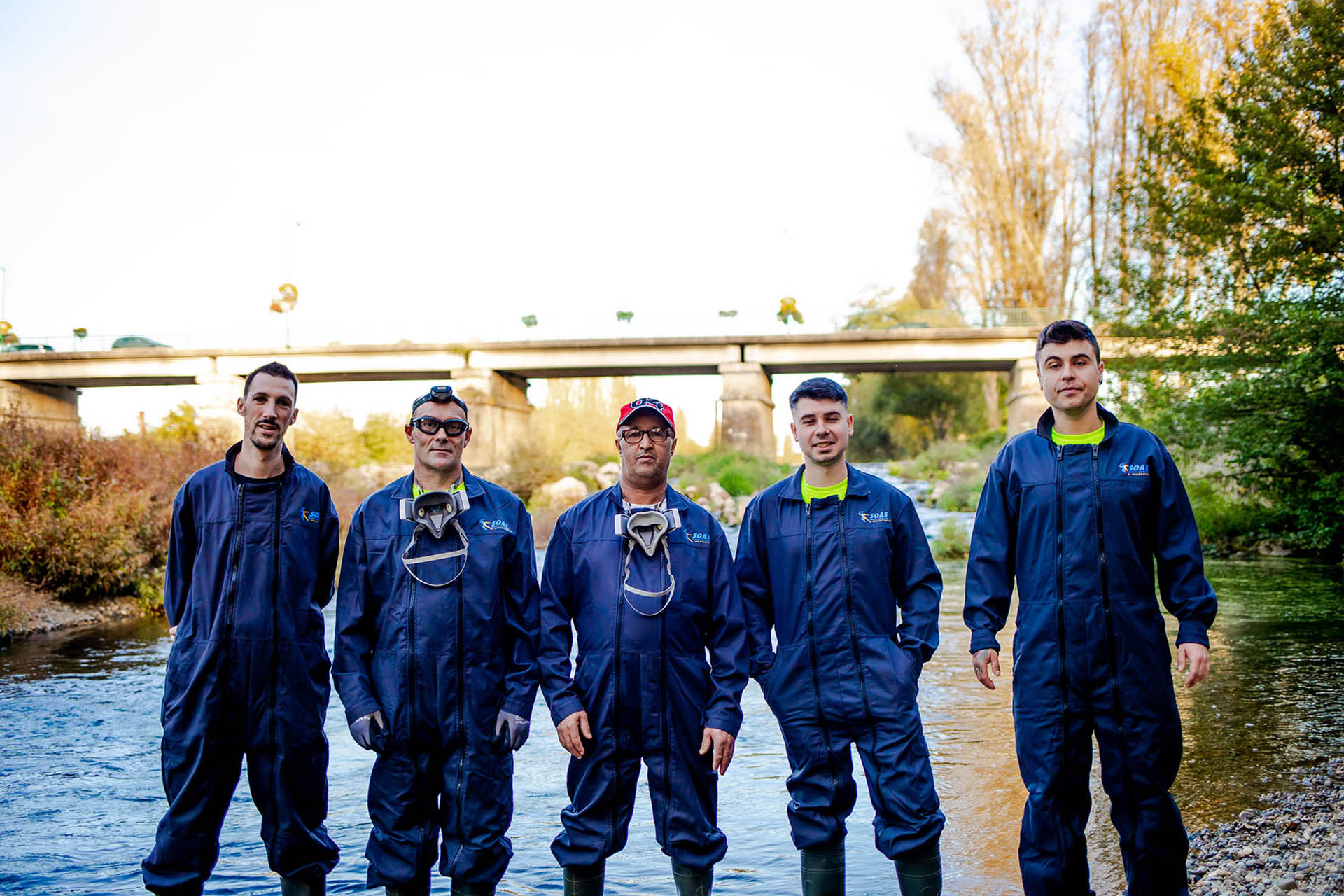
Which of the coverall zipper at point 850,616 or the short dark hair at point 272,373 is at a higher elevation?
the short dark hair at point 272,373

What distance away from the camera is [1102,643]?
368 centimetres

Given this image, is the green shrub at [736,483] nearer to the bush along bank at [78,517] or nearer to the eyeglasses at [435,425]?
the bush along bank at [78,517]

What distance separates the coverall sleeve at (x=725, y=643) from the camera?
3770 millimetres

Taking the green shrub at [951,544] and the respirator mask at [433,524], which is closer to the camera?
the respirator mask at [433,524]

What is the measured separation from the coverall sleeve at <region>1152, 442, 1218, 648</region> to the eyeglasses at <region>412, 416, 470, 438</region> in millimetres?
2676

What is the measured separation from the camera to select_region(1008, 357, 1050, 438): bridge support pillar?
125 feet

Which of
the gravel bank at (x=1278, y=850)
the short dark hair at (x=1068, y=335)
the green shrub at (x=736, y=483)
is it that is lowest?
the green shrub at (x=736, y=483)

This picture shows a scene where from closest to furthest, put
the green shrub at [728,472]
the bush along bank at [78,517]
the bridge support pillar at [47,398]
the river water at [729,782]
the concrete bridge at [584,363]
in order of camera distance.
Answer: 1. the river water at [729,782]
2. the bush along bank at [78,517]
3. the green shrub at [728,472]
4. the concrete bridge at [584,363]
5. the bridge support pillar at [47,398]

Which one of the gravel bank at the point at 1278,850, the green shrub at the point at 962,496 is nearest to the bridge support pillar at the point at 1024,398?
the green shrub at the point at 962,496

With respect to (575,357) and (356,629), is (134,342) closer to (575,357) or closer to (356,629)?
(575,357)

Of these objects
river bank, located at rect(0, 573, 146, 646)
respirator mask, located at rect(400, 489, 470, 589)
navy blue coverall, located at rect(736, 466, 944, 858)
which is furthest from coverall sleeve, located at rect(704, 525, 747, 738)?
river bank, located at rect(0, 573, 146, 646)

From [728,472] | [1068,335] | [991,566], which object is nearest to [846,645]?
[991,566]

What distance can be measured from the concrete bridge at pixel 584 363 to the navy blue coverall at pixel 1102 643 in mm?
35898

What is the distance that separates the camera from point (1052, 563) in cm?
379
